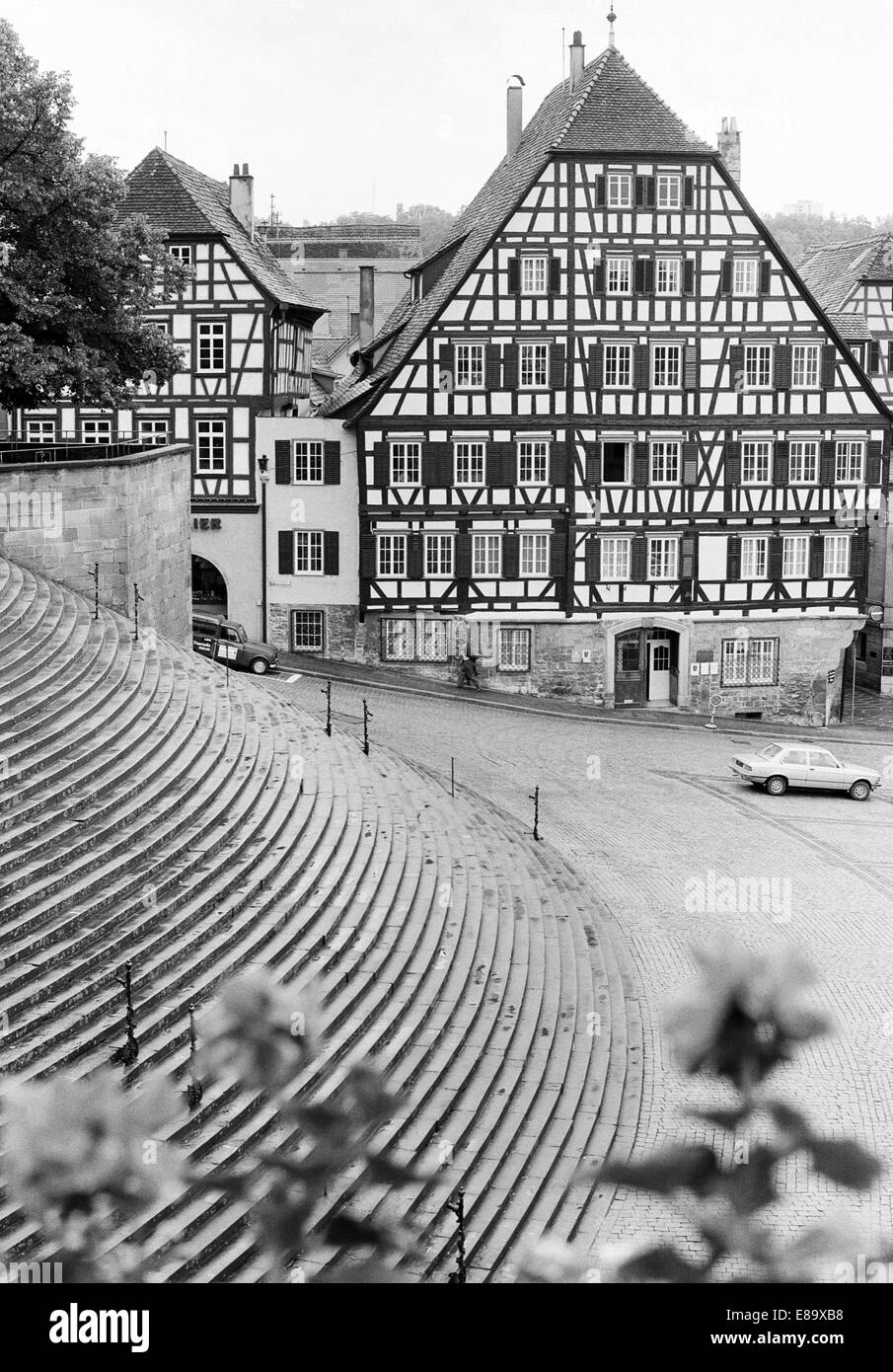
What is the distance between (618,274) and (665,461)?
5020 millimetres

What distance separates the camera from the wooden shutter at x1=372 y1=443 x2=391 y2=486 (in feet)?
140

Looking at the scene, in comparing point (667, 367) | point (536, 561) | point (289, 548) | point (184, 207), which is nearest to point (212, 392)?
point (289, 548)

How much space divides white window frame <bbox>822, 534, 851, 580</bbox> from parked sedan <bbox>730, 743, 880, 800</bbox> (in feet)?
38.8

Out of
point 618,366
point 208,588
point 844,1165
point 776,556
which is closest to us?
point 844,1165

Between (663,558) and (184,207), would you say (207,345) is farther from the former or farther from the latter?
(663,558)

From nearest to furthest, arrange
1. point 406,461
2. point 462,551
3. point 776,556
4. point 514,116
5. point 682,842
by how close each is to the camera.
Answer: point 682,842 < point 406,461 < point 462,551 < point 776,556 < point 514,116

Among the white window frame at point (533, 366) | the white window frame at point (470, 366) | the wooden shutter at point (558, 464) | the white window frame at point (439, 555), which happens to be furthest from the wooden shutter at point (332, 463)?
the wooden shutter at point (558, 464)

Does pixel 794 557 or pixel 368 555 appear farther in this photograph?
pixel 794 557

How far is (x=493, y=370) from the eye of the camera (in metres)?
42.3

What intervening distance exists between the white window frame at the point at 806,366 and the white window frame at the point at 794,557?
4.03 meters

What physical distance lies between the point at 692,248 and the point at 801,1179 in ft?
137

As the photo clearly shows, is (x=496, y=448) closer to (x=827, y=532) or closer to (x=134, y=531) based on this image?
(x=827, y=532)

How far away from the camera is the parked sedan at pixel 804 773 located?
33469 mm

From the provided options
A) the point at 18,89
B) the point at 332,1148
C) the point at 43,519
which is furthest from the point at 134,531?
the point at 332,1148
